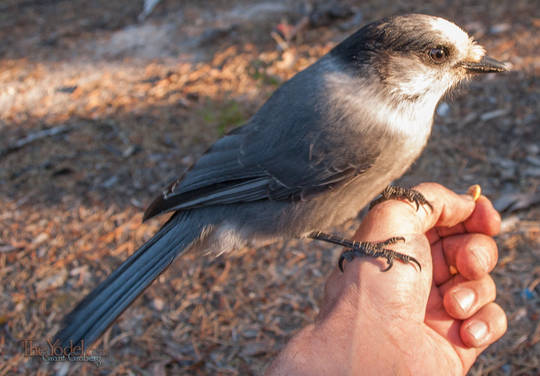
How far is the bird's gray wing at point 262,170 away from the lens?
2447 mm

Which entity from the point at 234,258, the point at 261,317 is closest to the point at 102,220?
the point at 234,258

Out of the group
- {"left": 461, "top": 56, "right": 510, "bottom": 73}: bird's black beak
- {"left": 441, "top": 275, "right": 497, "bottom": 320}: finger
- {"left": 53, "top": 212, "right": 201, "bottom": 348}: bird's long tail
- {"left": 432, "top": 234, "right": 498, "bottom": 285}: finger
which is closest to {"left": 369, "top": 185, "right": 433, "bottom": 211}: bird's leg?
{"left": 432, "top": 234, "right": 498, "bottom": 285}: finger

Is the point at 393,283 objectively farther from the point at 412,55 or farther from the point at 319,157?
the point at 412,55

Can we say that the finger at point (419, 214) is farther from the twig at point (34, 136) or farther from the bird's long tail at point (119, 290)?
the twig at point (34, 136)

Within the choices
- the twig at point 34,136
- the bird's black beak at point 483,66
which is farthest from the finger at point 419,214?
the twig at point 34,136

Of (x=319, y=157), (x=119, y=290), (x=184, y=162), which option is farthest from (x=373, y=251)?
(x=184, y=162)

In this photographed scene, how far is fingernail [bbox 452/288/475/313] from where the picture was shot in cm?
253

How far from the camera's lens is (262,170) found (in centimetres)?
260

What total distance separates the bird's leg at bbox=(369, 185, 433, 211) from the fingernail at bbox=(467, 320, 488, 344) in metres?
0.67

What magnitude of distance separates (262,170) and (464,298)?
1.33 meters

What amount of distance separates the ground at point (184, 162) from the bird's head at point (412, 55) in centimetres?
32

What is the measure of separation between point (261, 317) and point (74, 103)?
3.71 m

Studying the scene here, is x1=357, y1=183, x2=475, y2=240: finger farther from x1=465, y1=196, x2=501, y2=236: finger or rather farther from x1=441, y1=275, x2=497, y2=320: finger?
x1=441, y1=275, x2=497, y2=320: finger

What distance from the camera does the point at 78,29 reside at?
7.20m
